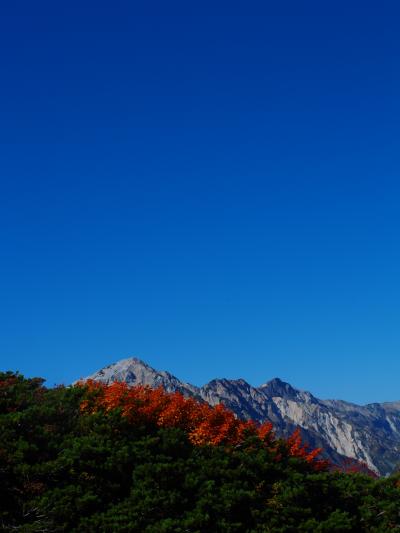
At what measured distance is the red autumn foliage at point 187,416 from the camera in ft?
92.2

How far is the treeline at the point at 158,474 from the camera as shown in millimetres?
22203

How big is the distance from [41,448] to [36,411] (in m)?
2.23

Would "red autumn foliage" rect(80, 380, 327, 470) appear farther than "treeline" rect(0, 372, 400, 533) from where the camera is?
Yes

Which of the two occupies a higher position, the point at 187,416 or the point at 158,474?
the point at 187,416

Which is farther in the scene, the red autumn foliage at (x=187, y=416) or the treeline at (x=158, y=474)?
the red autumn foliage at (x=187, y=416)

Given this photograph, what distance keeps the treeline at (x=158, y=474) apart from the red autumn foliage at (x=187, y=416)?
0.06 m

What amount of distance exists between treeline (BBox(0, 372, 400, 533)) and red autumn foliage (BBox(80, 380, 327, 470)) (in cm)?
6

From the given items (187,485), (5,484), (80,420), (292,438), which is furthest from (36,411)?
(292,438)

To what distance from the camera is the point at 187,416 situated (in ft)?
95.8

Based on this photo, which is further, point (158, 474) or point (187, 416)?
point (187, 416)

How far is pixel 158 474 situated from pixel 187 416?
5.41m

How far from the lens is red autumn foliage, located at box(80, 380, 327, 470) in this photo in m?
28.1

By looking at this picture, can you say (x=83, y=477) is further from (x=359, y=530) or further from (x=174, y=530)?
(x=359, y=530)

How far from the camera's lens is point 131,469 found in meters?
24.7
